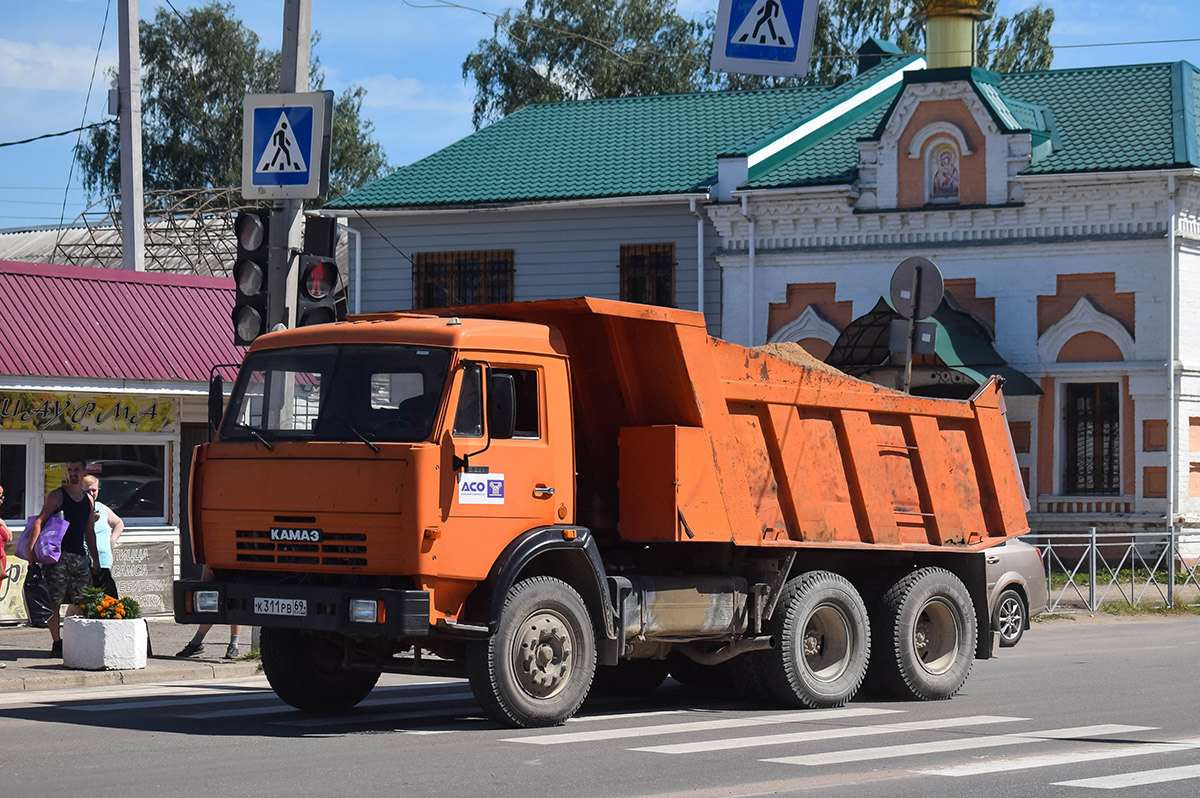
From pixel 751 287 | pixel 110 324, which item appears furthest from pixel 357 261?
pixel 110 324

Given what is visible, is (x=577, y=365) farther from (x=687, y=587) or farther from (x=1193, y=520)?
(x=1193, y=520)

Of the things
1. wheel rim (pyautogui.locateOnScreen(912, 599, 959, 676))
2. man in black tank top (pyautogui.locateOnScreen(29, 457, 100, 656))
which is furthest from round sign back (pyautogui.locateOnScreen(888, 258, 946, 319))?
man in black tank top (pyautogui.locateOnScreen(29, 457, 100, 656))

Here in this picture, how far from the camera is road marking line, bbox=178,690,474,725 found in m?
12.2

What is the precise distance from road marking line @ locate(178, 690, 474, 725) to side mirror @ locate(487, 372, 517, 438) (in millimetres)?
2481

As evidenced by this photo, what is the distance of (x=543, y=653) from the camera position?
11.2 m

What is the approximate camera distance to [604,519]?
12203 millimetres

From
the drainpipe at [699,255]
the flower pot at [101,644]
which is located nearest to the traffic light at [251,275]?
the flower pot at [101,644]

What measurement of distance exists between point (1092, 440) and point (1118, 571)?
14.6 feet

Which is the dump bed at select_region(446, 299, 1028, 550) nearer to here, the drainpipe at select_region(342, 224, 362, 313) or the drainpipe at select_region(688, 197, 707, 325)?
the drainpipe at select_region(688, 197, 707, 325)

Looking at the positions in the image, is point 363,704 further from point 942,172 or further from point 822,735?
point 942,172

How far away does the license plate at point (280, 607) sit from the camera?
11.0m

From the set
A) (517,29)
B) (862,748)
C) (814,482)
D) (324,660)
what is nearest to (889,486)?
(814,482)

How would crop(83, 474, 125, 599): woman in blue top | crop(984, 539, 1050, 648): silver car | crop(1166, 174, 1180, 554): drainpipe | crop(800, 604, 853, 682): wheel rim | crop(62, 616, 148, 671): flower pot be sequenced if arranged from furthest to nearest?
crop(1166, 174, 1180, 554): drainpipe < crop(984, 539, 1050, 648): silver car < crop(83, 474, 125, 599): woman in blue top < crop(62, 616, 148, 671): flower pot < crop(800, 604, 853, 682): wheel rim

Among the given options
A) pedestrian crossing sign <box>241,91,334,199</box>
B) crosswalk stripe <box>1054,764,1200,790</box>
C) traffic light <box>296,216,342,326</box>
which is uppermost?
pedestrian crossing sign <box>241,91,334,199</box>
